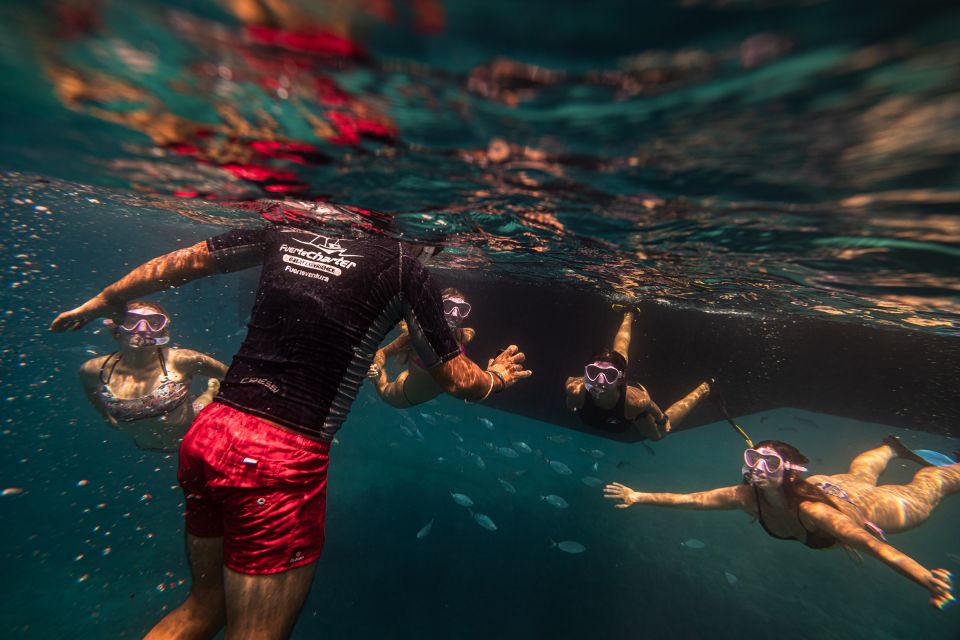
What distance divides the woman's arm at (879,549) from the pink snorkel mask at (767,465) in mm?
600

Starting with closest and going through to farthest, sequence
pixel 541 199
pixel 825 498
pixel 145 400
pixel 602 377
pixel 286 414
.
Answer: pixel 286 414
pixel 541 199
pixel 145 400
pixel 825 498
pixel 602 377

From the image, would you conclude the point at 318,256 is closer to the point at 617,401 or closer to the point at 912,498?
the point at 617,401

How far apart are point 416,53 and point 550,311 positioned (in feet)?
34.8

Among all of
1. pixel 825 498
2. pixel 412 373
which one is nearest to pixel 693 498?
pixel 825 498

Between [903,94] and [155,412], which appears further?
[155,412]

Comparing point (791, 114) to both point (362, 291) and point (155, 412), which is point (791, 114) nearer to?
point (362, 291)

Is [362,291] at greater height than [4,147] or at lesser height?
lesser

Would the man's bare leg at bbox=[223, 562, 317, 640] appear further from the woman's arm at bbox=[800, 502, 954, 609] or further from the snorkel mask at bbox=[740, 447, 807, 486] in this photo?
the snorkel mask at bbox=[740, 447, 807, 486]

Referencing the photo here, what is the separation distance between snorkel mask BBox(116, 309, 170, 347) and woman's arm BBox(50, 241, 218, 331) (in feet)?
11.5

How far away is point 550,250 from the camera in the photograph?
A: 30.6ft

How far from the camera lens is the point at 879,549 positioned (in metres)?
5.07

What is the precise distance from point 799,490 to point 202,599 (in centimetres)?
913

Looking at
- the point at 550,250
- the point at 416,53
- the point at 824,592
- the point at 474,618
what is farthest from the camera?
the point at 824,592

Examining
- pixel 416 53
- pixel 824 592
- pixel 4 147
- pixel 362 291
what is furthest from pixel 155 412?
pixel 824 592
